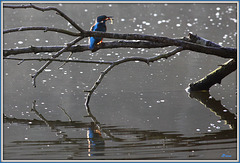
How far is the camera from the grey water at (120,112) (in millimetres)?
3855

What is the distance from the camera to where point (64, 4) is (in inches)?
520

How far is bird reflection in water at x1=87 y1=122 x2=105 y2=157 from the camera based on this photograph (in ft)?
12.4

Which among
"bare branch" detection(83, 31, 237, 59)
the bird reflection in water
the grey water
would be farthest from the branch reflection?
the bird reflection in water

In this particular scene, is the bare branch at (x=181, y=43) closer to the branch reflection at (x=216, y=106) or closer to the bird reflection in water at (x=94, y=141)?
the branch reflection at (x=216, y=106)

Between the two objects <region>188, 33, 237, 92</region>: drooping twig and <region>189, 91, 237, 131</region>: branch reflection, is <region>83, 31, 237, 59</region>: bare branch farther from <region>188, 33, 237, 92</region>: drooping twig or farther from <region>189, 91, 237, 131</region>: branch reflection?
<region>189, 91, 237, 131</region>: branch reflection

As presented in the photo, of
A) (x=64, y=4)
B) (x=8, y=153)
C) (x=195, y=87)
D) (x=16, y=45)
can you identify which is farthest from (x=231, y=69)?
(x=64, y=4)

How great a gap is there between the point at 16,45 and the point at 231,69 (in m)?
4.40

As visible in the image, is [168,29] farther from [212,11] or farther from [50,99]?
[50,99]

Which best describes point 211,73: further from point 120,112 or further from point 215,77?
point 120,112

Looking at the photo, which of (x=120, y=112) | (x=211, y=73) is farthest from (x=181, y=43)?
(x=120, y=112)

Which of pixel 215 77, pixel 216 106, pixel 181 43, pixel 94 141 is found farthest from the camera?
pixel 215 77

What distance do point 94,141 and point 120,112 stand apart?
2.88 ft

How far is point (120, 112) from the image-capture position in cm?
488

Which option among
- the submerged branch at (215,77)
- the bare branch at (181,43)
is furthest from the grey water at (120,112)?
the bare branch at (181,43)
